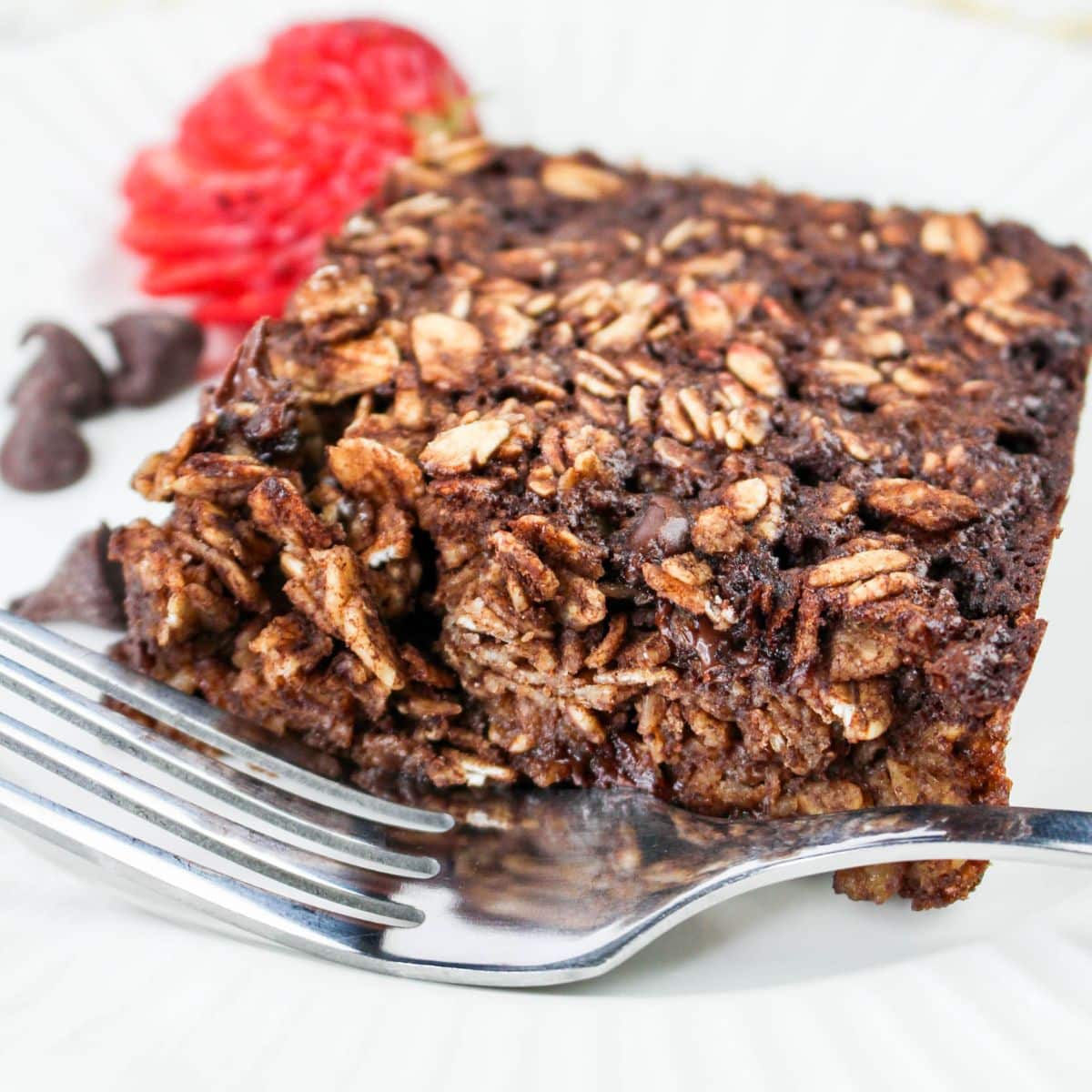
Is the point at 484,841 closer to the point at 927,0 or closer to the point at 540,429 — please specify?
the point at 540,429

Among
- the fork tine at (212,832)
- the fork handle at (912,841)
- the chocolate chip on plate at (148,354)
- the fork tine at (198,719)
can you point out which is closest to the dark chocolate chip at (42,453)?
the chocolate chip on plate at (148,354)

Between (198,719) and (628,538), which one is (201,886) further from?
(628,538)

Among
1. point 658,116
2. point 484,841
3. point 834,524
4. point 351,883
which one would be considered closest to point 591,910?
point 484,841

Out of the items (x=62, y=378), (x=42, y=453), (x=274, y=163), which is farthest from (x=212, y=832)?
(x=274, y=163)

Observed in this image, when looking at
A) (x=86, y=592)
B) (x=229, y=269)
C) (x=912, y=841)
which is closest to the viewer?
(x=912, y=841)

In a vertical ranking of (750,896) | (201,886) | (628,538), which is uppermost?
(628,538)

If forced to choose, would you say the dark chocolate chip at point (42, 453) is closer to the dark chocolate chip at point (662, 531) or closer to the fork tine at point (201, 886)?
the fork tine at point (201, 886)
